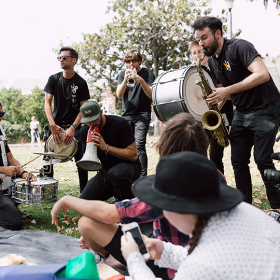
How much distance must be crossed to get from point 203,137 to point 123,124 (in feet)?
6.37

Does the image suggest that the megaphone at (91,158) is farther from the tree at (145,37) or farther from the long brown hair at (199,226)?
the tree at (145,37)

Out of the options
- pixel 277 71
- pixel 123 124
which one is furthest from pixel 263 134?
pixel 277 71

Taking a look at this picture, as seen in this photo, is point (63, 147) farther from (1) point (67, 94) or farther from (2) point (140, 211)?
(2) point (140, 211)

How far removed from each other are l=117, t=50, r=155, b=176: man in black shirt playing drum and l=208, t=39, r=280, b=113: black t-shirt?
1.70 metres

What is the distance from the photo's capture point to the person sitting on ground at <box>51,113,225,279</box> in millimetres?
1828

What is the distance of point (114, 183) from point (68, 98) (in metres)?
1.99

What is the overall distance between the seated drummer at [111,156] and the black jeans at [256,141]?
1.17 m

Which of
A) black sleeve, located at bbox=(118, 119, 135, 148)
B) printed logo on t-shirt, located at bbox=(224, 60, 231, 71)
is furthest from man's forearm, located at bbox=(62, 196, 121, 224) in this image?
printed logo on t-shirt, located at bbox=(224, 60, 231, 71)

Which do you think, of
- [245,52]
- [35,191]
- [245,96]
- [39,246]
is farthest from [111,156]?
[245,52]

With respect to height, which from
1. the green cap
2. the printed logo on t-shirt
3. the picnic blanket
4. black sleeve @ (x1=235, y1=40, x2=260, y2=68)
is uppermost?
black sleeve @ (x1=235, y1=40, x2=260, y2=68)

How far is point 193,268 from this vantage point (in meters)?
1.05

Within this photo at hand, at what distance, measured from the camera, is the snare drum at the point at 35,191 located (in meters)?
3.42

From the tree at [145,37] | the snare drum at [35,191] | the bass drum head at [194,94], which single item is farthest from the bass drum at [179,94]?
the tree at [145,37]

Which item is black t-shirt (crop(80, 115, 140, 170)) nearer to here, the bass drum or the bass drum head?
the bass drum
